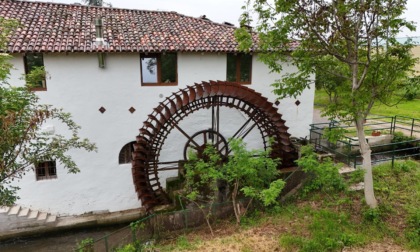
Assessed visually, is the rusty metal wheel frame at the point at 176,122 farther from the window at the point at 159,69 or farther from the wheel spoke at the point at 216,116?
the window at the point at 159,69

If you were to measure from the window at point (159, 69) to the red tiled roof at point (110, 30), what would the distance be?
54 centimetres

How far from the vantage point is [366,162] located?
6984 mm

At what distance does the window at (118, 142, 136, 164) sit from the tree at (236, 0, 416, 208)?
5.92 m

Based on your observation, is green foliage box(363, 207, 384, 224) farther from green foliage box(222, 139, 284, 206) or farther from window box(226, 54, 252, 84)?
window box(226, 54, 252, 84)

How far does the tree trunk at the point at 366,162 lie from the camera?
690cm

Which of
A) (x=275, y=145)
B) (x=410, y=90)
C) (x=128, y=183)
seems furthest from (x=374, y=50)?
(x=128, y=183)

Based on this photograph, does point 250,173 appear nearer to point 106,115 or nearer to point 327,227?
point 327,227

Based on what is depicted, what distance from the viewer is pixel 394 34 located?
6211 mm

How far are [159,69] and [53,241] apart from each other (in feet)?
22.1

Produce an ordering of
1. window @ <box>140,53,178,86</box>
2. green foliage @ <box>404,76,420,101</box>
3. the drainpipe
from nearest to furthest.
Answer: green foliage @ <box>404,76,420,101</box>, the drainpipe, window @ <box>140,53,178,86</box>

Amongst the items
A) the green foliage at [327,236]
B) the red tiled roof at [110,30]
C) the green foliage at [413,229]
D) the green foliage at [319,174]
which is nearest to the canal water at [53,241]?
the red tiled roof at [110,30]

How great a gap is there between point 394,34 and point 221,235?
18.8 ft

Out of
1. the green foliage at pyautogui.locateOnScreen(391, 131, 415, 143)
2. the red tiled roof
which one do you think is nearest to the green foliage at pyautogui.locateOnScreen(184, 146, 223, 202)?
the red tiled roof

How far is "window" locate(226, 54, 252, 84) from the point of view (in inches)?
441
